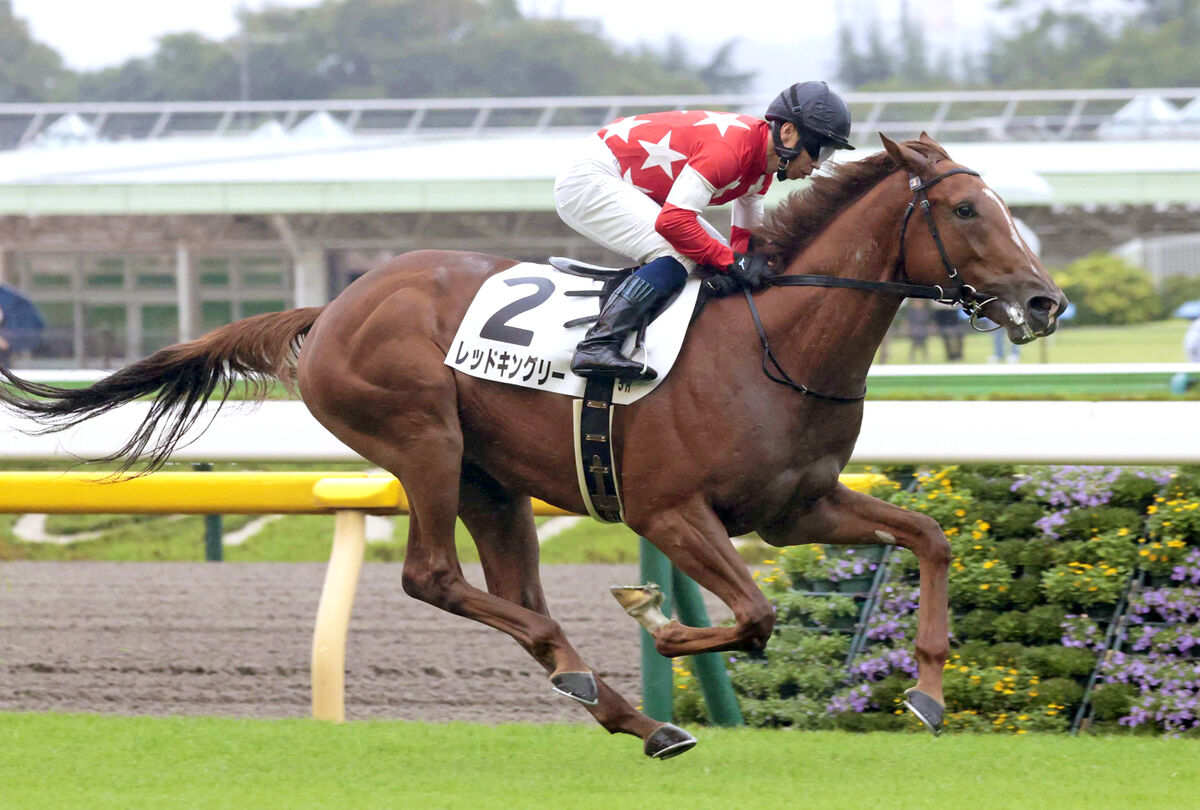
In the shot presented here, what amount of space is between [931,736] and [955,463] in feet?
2.57

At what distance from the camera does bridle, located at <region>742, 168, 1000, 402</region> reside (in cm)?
339

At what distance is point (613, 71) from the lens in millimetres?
54094

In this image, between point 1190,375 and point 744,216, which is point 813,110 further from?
point 1190,375

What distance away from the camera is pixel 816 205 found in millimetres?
3639

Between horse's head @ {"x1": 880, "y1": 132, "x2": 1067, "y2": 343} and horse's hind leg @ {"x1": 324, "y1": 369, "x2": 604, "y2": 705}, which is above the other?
horse's head @ {"x1": 880, "y1": 132, "x2": 1067, "y2": 343}

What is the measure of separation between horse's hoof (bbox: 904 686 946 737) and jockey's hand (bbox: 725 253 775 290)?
99 cm

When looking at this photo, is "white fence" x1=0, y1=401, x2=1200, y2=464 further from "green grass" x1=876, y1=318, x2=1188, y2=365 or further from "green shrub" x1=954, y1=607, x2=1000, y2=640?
"green grass" x1=876, y1=318, x2=1188, y2=365

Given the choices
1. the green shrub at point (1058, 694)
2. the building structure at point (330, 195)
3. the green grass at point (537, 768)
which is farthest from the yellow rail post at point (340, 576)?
the building structure at point (330, 195)

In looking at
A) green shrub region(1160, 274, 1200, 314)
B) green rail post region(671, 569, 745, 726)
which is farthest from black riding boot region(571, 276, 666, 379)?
green shrub region(1160, 274, 1200, 314)

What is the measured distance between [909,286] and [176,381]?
6.67 feet

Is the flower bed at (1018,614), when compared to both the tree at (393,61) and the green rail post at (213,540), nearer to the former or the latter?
the green rail post at (213,540)

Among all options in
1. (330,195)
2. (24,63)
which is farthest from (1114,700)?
(24,63)

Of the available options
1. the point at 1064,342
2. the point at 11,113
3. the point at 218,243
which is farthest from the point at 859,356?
the point at 11,113

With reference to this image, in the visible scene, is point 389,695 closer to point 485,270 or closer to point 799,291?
point 485,270
